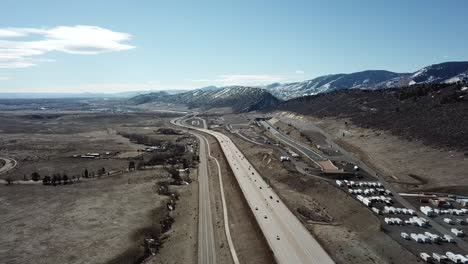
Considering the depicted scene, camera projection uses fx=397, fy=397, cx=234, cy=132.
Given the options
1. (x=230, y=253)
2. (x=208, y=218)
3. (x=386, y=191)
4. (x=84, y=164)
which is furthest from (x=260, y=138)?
(x=230, y=253)

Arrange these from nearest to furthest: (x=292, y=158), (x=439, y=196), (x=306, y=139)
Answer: (x=439, y=196) < (x=292, y=158) < (x=306, y=139)

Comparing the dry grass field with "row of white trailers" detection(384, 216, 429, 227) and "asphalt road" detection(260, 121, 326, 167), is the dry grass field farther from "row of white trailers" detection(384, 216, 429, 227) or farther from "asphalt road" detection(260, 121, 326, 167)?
"asphalt road" detection(260, 121, 326, 167)

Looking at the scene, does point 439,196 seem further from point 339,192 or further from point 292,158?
point 292,158

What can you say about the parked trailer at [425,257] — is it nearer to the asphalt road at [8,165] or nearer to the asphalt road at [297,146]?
the asphalt road at [297,146]

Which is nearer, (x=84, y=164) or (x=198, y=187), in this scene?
(x=198, y=187)

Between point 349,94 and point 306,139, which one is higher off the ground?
point 349,94

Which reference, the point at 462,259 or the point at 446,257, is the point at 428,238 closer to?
the point at 446,257

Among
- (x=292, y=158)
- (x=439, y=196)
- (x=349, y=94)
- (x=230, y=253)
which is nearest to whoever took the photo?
(x=230, y=253)
